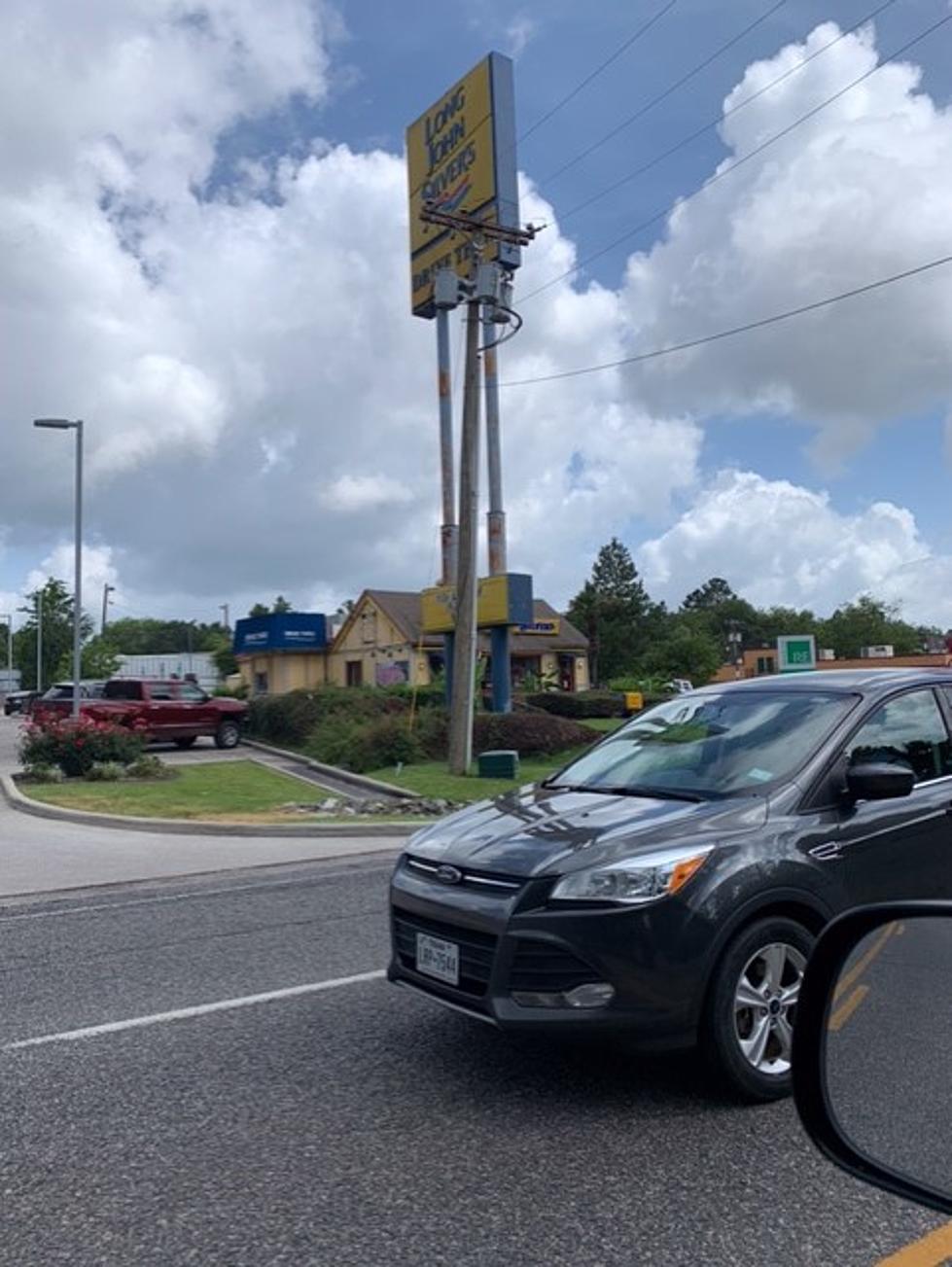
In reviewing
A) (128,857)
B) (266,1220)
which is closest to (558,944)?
(266,1220)

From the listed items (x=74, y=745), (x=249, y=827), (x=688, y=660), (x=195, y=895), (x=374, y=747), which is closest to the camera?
(x=195, y=895)

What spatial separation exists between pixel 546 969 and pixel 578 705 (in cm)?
3105

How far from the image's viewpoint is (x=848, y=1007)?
2.49 m

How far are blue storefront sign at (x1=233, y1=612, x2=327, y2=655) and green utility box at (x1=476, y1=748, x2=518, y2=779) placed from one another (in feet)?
96.2

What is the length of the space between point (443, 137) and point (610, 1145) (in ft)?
101

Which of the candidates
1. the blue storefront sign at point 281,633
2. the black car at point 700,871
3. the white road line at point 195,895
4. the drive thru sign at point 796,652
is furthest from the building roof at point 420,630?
the black car at point 700,871

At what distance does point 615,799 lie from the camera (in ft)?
16.4

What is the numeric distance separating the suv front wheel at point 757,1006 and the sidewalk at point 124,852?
7736 millimetres

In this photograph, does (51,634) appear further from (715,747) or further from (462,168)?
(715,747)

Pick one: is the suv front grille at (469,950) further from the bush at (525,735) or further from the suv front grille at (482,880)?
the bush at (525,735)

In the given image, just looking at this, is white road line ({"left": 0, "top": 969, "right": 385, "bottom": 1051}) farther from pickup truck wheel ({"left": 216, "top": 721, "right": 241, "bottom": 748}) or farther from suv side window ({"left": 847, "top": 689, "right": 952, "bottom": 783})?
pickup truck wheel ({"left": 216, "top": 721, "right": 241, "bottom": 748})

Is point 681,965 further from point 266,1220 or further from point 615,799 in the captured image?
point 266,1220

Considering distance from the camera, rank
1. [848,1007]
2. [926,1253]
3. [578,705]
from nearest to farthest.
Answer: [848,1007] → [926,1253] → [578,705]

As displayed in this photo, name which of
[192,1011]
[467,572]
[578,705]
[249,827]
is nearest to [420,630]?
[578,705]
